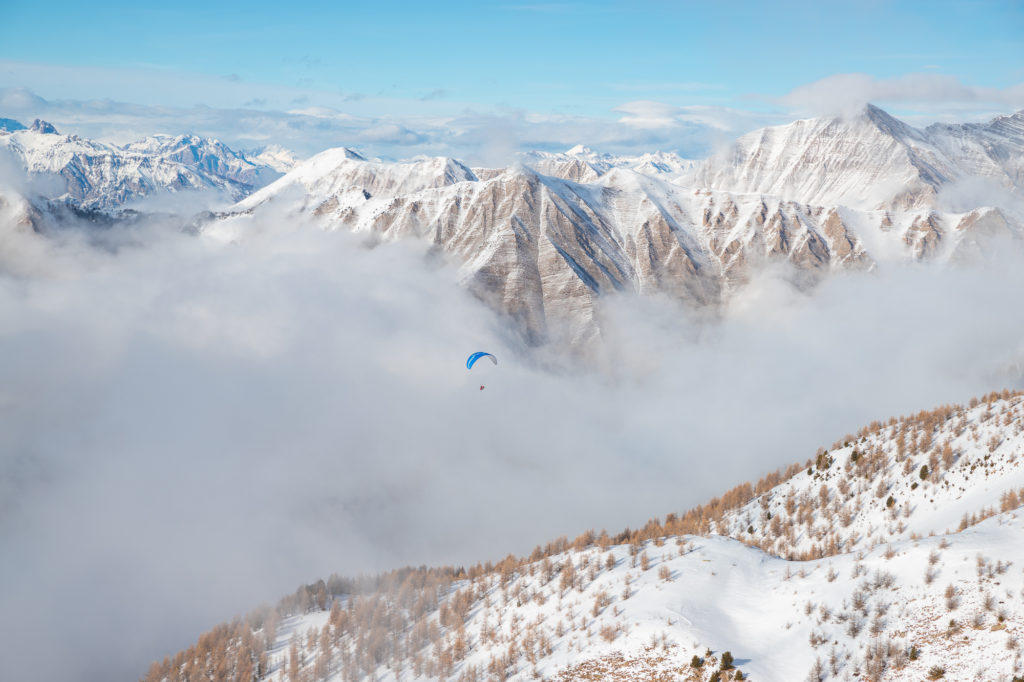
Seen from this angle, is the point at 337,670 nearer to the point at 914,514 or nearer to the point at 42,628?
the point at 914,514

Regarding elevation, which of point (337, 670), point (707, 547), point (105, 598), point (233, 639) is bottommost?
point (105, 598)

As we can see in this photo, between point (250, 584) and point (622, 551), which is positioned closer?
point (622, 551)

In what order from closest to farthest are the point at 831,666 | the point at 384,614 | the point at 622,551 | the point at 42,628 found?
the point at 831,666 → the point at 622,551 → the point at 384,614 → the point at 42,628

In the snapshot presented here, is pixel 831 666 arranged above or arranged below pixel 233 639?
above

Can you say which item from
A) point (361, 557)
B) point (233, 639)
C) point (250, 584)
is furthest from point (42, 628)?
point (233, 639)

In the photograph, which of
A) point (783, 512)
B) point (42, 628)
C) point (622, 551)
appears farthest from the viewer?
point (42, 628)

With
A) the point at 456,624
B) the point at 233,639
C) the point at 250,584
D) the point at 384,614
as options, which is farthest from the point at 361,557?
the point at 456,624
